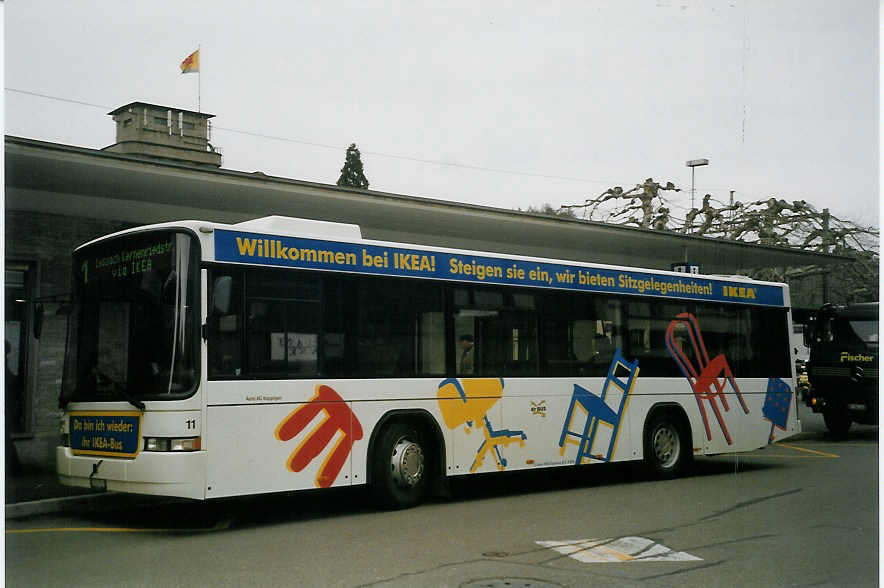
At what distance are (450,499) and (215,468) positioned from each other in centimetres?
356

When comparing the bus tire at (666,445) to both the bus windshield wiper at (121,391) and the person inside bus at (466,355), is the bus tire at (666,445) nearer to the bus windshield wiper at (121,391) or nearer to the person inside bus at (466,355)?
the person inside bus at (466,355)

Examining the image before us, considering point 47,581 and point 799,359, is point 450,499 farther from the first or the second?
point 799,359

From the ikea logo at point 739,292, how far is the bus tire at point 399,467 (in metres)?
6.18

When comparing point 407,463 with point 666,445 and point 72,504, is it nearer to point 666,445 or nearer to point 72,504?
point 72,504

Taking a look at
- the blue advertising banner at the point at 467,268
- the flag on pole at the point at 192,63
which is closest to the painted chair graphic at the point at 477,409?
the blue advertising banner at the point at 467,268

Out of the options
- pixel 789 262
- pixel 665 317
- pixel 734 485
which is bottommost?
pixel 734 485

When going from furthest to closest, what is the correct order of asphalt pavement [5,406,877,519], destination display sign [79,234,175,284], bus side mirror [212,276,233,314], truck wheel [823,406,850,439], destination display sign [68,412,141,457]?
truck wheel [823,406,850,439] → asphalt pavement [5,406,877,519] → destination display sign [79,234,175,284] → destination display sign [68,412,141,457] → bus side mirror [212,276,233,314]

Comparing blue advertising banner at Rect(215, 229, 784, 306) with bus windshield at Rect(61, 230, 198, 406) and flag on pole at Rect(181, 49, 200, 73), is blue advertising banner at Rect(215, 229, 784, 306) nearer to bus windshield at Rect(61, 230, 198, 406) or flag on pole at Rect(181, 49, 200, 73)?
bus windshield at Rect(61, 230, 198, 406)

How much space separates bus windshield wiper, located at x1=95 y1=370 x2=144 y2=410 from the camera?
8.89 m

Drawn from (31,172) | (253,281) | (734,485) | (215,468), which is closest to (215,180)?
(31,172)

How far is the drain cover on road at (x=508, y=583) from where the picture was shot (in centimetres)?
683

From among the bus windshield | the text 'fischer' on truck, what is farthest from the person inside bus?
the text 'fischer' on truck

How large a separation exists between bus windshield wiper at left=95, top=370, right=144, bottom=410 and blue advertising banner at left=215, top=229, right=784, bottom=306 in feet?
4.96

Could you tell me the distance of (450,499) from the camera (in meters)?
11.6
